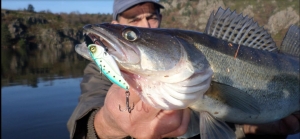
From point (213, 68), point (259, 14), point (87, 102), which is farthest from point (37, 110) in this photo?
point (259, 14)

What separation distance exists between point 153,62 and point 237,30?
1259mm

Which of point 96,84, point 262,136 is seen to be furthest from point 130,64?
point 262,136

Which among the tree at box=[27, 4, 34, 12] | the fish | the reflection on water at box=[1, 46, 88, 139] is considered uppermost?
the fish

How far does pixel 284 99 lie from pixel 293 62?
20.6 inches

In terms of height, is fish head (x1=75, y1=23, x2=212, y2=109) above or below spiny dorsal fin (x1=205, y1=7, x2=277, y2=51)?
below

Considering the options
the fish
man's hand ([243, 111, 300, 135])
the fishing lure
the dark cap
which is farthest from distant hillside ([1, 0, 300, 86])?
the fishing lure

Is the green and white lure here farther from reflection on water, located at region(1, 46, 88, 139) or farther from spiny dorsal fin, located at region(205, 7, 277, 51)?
reflection on water, located at region(1, 46, 88, 139)

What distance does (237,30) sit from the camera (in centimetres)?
275

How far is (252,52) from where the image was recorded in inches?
108

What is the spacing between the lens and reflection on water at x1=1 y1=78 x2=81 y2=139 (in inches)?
308

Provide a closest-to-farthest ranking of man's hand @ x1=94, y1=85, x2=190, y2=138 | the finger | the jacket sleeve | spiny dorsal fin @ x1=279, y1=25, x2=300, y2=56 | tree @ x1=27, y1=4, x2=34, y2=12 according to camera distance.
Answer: man's hand @ x1=94, y1=85, x2=190, y2=138
the finger
the jacket sleeve
spiny dorsal fin @ x1=279, y1=25, x2=300, y2=56
tree @ x1=27, y1=4, x2=34, y2=12

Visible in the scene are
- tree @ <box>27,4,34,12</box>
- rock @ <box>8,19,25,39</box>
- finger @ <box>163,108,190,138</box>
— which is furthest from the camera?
tree @ <box>27,4,34,12</box>

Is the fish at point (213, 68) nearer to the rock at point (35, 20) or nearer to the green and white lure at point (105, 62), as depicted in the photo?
the green and white lure at point (105, 62)

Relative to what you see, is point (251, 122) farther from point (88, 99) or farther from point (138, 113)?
point (88, 99)
